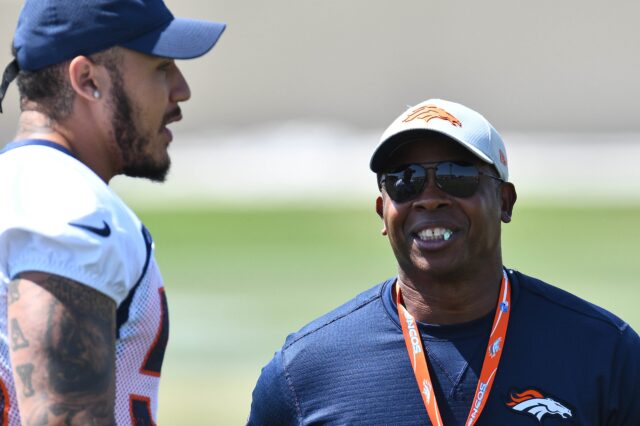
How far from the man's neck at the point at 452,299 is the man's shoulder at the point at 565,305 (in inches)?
4.9

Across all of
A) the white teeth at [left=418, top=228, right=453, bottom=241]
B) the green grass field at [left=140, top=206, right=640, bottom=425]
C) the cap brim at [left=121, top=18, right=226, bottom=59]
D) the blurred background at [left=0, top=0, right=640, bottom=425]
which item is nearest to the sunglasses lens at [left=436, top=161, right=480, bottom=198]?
the white teeth at [left=418, top=228, right=453, bottom=241]

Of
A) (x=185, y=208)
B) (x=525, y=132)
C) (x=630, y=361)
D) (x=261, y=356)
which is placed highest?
(x=630, y=361)

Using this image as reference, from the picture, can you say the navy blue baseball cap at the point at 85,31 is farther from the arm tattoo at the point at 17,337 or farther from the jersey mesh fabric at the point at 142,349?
the arm tattoo at the point at 17,337

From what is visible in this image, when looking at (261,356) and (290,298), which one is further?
(290,298)

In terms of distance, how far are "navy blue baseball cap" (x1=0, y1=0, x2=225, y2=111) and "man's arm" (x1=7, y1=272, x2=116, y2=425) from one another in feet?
2.27

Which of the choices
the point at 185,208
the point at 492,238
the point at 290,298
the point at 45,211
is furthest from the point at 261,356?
the point at 185,208

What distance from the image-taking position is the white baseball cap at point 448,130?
12.0ft

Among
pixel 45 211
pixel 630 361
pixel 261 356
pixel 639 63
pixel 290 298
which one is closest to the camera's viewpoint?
pixel 45 211

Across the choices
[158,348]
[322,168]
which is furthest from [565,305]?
[322,168]

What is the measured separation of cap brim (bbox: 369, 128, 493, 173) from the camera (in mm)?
3660

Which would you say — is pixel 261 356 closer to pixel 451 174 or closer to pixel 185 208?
pixel 451 174

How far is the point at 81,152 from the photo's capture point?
3139 mm

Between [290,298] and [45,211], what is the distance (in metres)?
10.9

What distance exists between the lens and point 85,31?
10.2 ft
